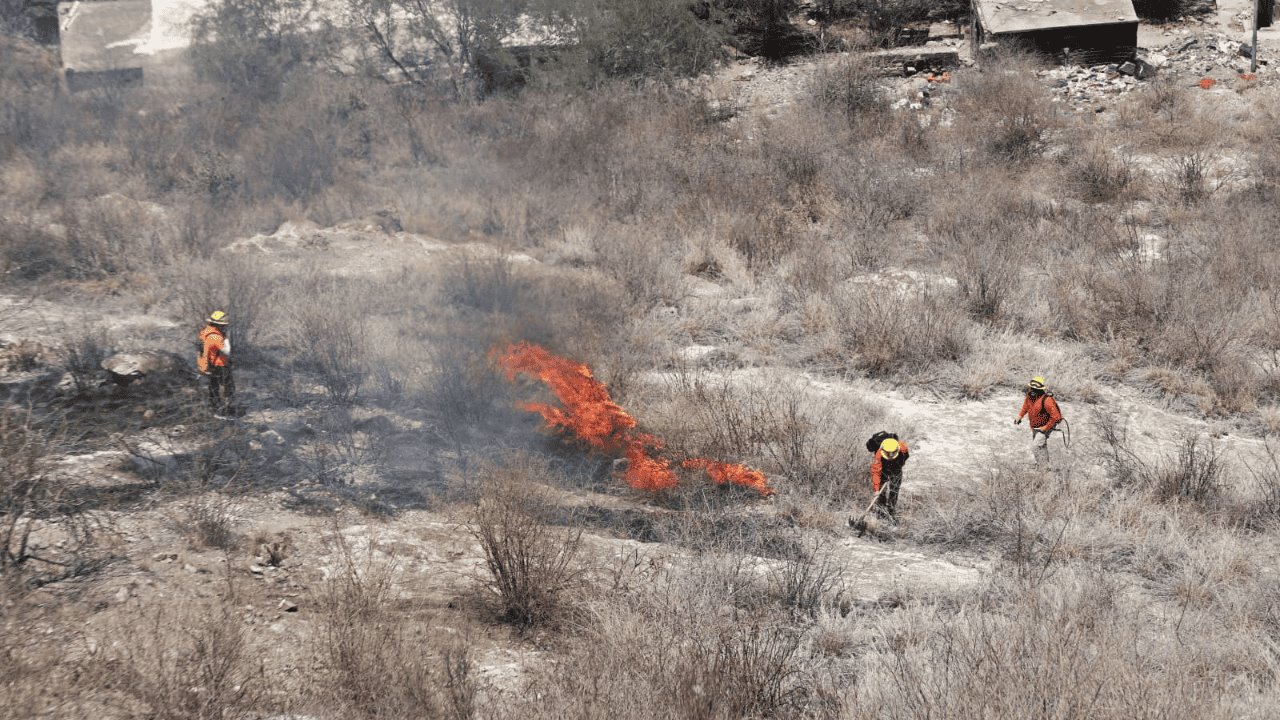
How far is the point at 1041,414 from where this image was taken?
7.28 meters

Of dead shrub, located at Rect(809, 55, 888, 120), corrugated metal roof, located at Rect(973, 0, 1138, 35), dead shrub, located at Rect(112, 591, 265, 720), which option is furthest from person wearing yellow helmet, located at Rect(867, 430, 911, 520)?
corrugated metal roof, located at Rect(973, 0, 1138, 35)

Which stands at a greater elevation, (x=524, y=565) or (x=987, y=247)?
(x=987, y=247)

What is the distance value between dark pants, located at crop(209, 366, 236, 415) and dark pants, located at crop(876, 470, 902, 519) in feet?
17.7

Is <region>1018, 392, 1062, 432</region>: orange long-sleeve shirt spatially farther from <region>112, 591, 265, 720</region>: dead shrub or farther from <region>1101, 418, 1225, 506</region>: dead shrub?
<region>112, 591, 265, 720</region>: dead shrub

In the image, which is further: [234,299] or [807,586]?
[234,299]

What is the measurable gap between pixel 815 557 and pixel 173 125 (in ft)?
49.5

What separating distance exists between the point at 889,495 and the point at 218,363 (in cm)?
547

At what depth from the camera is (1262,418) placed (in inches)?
320

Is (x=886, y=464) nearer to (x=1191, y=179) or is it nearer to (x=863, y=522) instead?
(x=863, y=522)

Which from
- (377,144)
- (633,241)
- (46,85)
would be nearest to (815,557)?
(633,241)

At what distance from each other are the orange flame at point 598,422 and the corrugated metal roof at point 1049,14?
13095 millimetres

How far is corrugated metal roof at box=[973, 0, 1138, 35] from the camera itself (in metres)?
17.1

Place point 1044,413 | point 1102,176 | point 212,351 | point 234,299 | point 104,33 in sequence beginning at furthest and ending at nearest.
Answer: point 104,33, point 1102,176, point 234,299, point 212,351, point 1044,413

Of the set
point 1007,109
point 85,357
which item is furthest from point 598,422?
point 1007,109
